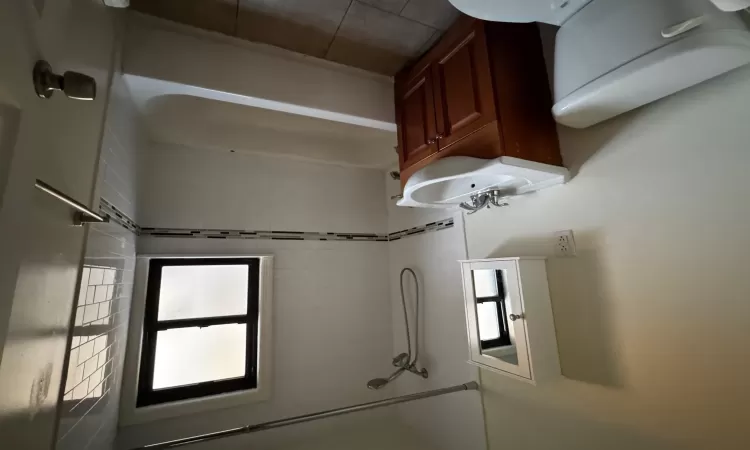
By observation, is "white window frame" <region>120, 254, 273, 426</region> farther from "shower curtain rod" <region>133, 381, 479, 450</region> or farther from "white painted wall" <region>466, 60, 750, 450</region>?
"white painted wall" <region>466, 60, 750, 450</region>

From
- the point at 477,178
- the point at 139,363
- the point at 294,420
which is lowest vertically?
the point at 294,420

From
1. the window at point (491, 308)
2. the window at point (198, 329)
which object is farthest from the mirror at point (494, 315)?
the window at point (198, 329)

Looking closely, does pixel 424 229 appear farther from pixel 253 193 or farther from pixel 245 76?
pixel 245 76

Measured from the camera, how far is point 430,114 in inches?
63.6

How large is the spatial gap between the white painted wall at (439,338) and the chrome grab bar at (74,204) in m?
1.64

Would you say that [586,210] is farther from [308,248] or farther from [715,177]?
[308,248]

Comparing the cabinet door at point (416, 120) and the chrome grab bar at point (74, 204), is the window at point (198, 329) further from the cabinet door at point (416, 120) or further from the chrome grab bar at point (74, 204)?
the cabinet door at point (416, 120)

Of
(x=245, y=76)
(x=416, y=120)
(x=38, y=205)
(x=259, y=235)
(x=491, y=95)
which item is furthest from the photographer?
(x=259, y=235)

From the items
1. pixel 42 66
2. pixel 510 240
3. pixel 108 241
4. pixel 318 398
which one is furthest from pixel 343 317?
pixel 42 66

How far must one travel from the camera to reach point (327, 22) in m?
1.51

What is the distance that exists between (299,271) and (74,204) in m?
1.53

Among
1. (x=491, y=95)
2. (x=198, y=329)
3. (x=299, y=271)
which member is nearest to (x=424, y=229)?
(x=299, y=271)

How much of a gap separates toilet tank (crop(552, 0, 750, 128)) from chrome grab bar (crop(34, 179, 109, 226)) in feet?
4.77

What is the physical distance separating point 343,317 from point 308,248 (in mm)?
568
